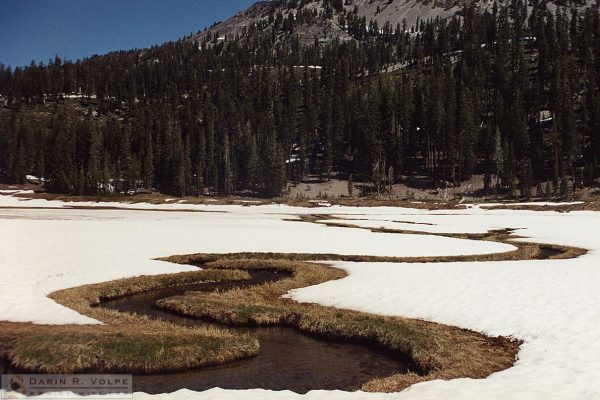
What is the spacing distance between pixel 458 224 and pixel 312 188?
7597cm

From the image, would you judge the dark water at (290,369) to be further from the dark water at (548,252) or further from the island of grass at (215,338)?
the dark water at (548,252)

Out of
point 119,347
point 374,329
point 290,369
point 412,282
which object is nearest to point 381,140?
point 412,282

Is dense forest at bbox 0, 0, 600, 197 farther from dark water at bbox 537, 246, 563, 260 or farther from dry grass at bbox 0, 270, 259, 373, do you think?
dry grass at bbox 0, 270, 259, 373

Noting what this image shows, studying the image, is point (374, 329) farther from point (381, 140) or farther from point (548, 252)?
point (381, 140)

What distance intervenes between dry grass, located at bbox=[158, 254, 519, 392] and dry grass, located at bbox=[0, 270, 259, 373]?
275cm

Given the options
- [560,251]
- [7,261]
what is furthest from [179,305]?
[560,251]

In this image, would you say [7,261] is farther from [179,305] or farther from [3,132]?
[3,132]

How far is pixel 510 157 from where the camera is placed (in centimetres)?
10912

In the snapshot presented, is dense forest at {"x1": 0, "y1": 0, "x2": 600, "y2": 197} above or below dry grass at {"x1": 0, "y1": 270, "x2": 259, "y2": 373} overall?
above

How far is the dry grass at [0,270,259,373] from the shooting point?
13070 millimetres

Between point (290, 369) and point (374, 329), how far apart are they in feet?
13.7

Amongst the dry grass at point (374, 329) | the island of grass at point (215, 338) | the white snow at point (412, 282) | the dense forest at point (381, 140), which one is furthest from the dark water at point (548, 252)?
the dense forest at point (381, 140)

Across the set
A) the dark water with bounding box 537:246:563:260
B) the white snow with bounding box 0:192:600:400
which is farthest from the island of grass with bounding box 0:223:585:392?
the dark water with bounding box 537:246:563:260

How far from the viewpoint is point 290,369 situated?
1344 centimetres
